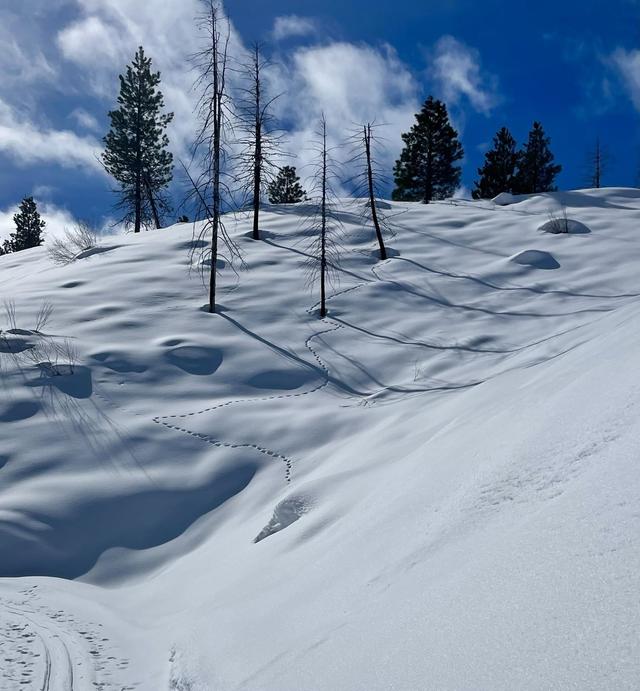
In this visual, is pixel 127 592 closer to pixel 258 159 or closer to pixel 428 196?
pixel 258 159

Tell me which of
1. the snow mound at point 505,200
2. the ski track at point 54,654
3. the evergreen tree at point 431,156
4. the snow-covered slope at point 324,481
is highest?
the evergreen tree at point 431,156

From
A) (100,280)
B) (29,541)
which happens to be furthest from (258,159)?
(29,541)

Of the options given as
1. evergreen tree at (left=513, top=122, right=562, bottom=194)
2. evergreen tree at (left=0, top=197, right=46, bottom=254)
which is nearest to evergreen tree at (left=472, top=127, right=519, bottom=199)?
evergreen tree at (left=513, top=122, right=562, bottom=194)

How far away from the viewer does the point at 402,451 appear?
6.20 metres

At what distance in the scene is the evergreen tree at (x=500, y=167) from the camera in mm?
36906

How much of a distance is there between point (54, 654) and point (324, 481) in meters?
3.04

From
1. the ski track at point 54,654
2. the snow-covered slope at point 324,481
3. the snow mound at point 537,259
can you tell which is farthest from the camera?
the snow mound at point 537,259

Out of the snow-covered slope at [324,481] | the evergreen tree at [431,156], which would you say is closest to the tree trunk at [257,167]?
the snow-covered slope at [324,481]

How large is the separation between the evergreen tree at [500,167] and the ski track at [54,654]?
3728 centimetres

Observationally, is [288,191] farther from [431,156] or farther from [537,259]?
[537,259]

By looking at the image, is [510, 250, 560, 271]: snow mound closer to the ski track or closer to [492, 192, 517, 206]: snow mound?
[492, 192, 517, 206]: snow mound

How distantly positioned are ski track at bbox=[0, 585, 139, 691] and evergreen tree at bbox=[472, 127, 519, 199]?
37.3m

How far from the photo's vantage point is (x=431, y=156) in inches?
1344

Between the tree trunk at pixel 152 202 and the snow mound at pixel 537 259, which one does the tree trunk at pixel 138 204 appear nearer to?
the tree trunk at pixel 152 202
